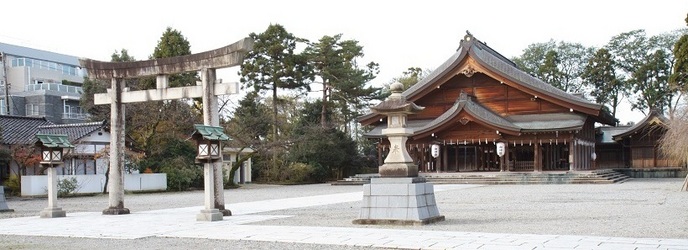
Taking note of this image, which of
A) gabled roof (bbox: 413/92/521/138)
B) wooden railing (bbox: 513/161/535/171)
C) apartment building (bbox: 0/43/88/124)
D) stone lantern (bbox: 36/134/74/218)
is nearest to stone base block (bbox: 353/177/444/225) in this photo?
stone lantern (bbox: 36/134/74/218)

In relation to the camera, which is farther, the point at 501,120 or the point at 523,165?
the point at 523,165

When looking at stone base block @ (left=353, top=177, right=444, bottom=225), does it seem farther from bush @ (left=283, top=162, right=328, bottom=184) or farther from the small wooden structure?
bush @ (left=283, top=162, right=328, bottom=184)

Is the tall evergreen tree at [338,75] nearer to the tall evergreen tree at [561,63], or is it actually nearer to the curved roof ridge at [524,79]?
the curved roof ridge at [524,79]

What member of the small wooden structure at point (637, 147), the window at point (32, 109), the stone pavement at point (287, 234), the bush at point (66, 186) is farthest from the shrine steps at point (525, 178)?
the window at point (32, 109)

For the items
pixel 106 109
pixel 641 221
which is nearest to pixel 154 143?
pixel 106 109

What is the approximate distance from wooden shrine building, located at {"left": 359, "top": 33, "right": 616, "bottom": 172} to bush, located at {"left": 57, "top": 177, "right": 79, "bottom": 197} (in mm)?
16634

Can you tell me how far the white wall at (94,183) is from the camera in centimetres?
2838

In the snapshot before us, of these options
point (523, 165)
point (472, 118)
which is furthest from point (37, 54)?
point (523, 165)

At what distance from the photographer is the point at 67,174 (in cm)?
3130

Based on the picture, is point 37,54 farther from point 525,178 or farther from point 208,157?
point 208,157

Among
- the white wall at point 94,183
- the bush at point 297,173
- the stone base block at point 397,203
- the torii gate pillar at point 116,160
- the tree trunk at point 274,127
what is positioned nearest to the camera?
the stone base block at point 397,203

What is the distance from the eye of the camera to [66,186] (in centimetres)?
2847

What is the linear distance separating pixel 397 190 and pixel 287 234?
2.41 m

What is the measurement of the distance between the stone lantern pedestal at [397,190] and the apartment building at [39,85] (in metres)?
32.3
